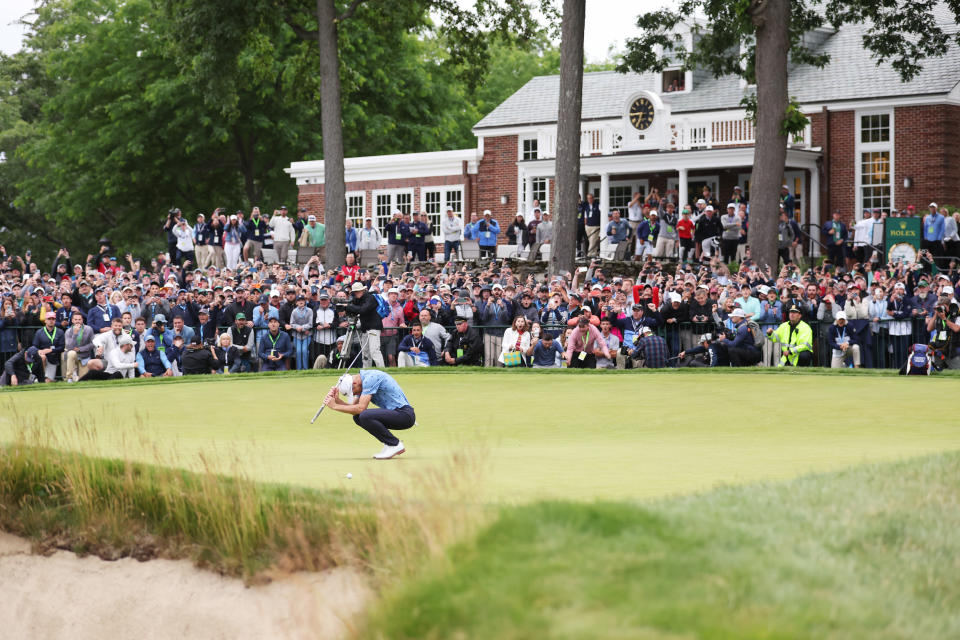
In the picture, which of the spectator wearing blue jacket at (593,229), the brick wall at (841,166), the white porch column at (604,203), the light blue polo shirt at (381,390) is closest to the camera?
the light blue polo shirt at (381,390)

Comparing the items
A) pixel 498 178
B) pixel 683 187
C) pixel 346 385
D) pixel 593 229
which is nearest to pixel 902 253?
pixel 593 229

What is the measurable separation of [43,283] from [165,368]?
563cm

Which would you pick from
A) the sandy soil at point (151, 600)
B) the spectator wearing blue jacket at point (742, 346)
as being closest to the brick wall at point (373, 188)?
the spectator wearing blue jacket at point (742, 346)

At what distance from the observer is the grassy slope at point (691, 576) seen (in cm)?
561

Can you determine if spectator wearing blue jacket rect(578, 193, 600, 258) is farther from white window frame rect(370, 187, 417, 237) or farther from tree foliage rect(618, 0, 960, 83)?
white window frame rect(370, 187, 417, 237)

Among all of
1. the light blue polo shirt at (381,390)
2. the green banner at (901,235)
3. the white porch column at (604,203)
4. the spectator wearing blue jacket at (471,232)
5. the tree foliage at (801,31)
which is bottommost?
the light blue polo shirt at (381,390)

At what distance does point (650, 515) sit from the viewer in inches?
280

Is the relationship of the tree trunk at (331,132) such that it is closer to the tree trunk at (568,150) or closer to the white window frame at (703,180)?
the tree trunk at (568,150)

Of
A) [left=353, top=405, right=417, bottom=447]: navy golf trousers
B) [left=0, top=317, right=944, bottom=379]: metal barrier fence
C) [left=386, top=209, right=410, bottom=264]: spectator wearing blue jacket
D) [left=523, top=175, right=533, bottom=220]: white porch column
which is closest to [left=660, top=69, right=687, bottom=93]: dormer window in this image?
[left=523, top=175, right=533, bottom=220]: white porch column

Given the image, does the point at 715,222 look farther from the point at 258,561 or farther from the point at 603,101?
the point at 258,561

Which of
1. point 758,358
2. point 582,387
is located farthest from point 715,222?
point 582,387

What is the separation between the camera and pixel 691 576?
20.2 feet

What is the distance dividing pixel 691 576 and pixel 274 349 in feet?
62.6

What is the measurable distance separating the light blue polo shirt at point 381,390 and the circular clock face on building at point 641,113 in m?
30.6
